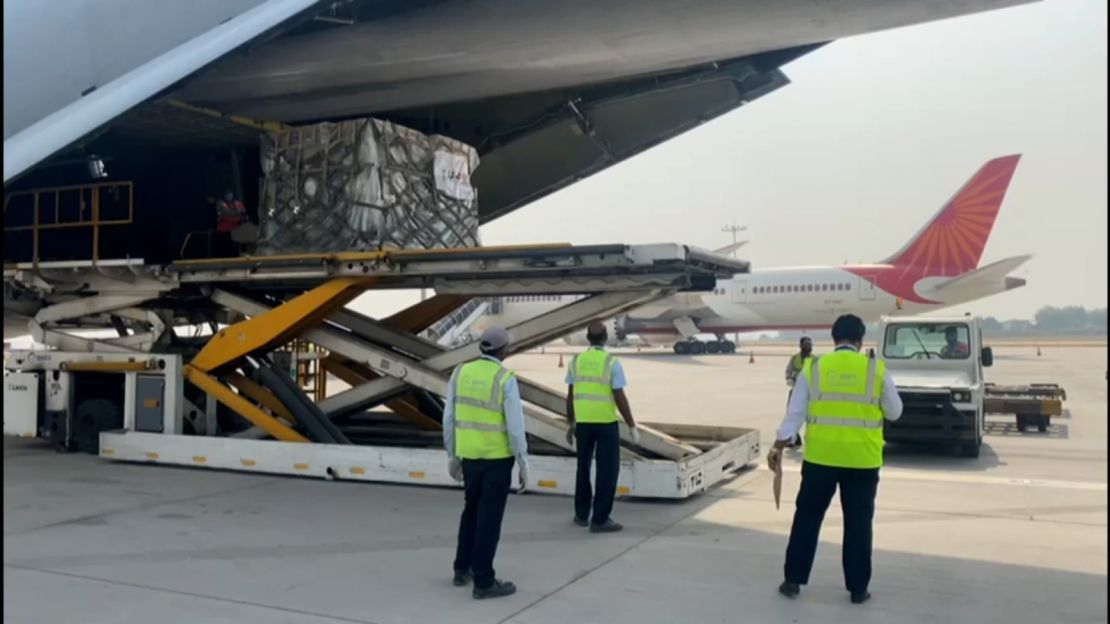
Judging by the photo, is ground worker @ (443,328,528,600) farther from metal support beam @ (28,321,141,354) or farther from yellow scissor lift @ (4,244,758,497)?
metal support beam @ (28,321,141,354)

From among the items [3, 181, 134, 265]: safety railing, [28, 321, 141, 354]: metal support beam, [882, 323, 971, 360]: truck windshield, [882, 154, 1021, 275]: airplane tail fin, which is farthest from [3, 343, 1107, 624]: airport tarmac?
[882, 154, 1021, 275]: airplane tail fin

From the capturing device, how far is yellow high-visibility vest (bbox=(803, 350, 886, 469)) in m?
5.19

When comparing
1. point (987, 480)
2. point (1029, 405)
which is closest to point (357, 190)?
point (987, 480)

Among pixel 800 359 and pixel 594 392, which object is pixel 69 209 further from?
pixel 800 359

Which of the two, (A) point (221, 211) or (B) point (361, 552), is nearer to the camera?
(B) point (361, 552)

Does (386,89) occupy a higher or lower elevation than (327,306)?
higher

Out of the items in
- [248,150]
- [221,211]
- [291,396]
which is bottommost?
[291,396]

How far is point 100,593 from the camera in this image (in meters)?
5.41

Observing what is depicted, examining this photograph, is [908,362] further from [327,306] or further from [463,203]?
[327,306]

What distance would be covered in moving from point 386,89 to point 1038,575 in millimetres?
8560

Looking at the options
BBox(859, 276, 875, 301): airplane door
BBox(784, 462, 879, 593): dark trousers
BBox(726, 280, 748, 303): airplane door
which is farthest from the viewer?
BBox(726, 280, 748, 303): airplane door

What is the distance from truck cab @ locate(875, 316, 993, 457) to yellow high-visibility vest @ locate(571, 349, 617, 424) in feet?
18.0

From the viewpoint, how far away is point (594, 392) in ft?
23.6

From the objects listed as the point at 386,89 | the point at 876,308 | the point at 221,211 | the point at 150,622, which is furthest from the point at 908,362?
the point at 876,308
